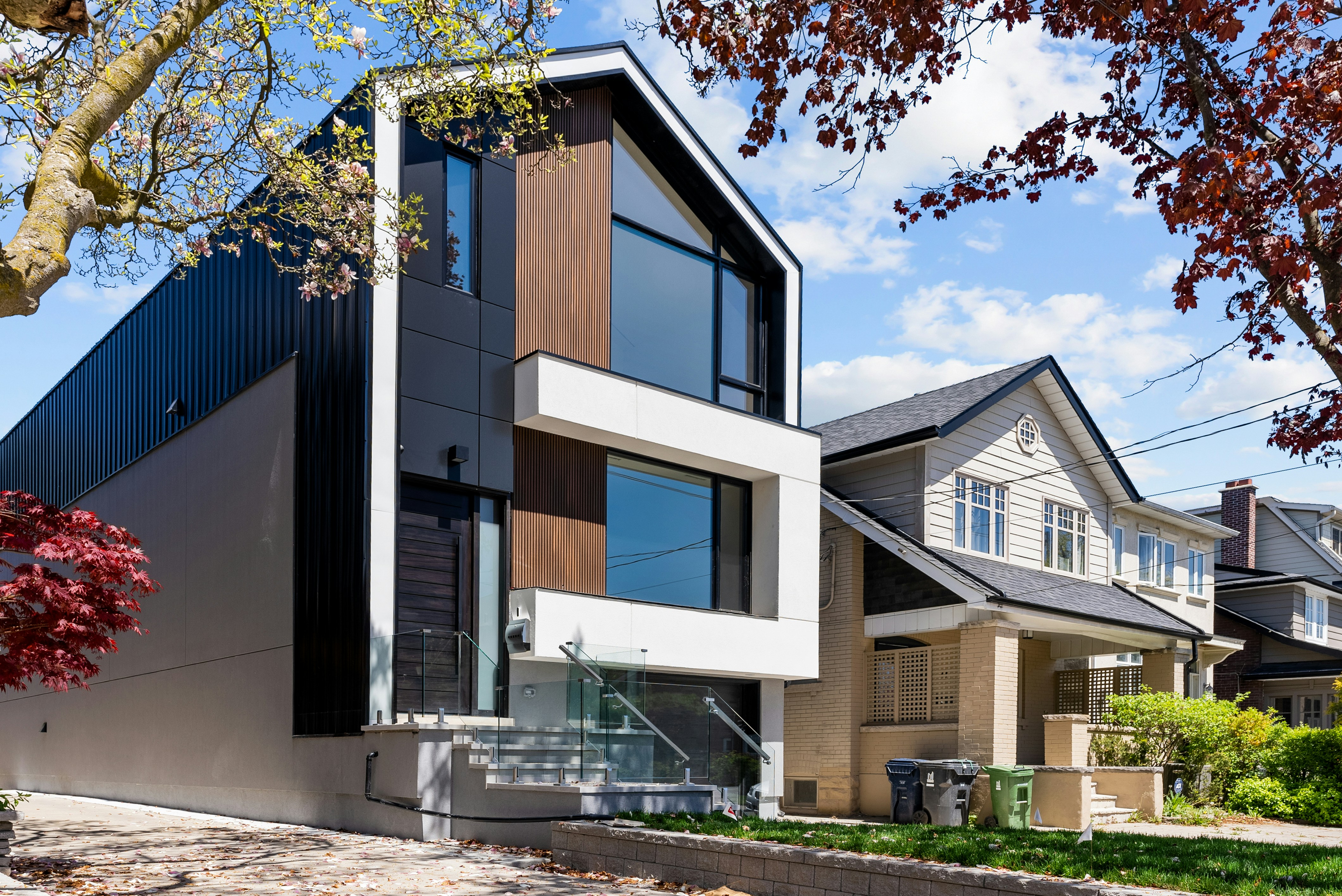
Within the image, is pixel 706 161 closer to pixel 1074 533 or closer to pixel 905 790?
pixel 905 790

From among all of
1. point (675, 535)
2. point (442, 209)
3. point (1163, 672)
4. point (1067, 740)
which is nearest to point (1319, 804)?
point (1067, 740)

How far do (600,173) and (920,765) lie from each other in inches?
393

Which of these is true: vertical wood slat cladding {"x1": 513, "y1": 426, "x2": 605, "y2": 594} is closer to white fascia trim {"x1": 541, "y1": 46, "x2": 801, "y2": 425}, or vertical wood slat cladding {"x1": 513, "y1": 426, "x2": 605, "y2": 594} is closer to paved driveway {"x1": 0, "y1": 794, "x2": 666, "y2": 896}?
paved driveway {"x1": 0, "y1": 794, "x2": 666, "y2": 896}

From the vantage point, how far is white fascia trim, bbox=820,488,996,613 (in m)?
19.2

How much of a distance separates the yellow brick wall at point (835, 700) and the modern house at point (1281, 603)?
1370 cm

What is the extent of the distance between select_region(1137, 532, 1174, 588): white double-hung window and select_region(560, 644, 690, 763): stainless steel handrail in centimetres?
1734

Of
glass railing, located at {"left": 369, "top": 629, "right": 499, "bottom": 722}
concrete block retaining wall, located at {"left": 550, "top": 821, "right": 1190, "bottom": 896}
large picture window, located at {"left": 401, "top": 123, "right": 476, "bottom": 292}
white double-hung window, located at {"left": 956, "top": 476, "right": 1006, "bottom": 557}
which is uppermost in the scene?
large picture window, located at {"left": 401, "top": 123, "right": 476, "bottom": 292}

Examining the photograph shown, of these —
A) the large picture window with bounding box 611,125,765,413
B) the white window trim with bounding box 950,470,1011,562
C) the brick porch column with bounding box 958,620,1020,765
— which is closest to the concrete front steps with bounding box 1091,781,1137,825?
the brick porch column with bounding box 958,620,1020,765

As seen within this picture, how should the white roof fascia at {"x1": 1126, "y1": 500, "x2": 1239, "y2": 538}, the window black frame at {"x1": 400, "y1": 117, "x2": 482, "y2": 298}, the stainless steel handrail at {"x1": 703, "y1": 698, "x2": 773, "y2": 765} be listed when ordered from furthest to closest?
1. the white roof fascia at {"x1": 1126, "y1": 500, "x2": 1239, "y2": 538}
2. the window black frame at {"x1": 400, "y1": 117, "x2": 482, "y2": 298}
3. the stainless steel handrail at {"x1": 703, "y1": 698, "x2": 773, "y2": 765}

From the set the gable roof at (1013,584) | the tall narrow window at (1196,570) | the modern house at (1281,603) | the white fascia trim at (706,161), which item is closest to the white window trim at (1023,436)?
the gable roof at (1013,584)

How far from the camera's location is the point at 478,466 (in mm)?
14734

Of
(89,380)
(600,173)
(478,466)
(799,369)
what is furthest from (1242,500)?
(89,380)

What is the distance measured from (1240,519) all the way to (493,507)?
28.2 metres

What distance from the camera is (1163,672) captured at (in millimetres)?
23578
